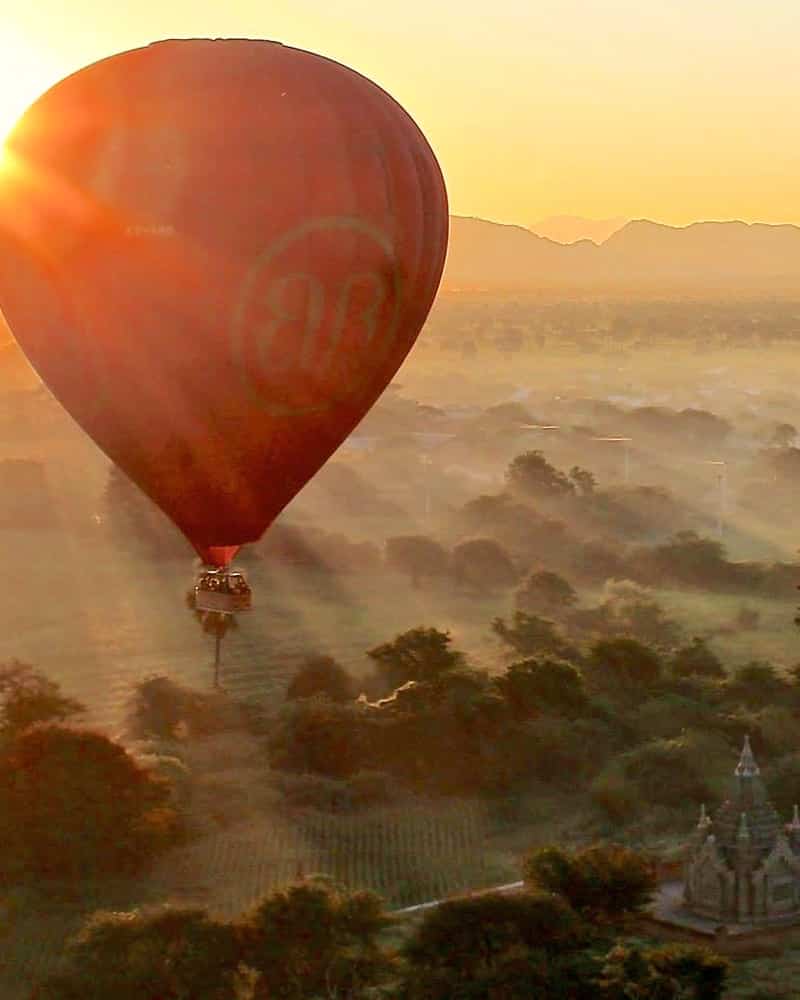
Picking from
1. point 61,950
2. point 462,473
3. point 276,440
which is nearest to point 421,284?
point 276,440

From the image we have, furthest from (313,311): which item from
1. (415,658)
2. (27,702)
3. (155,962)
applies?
(415,658)

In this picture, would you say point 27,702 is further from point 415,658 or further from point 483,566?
point 483,566

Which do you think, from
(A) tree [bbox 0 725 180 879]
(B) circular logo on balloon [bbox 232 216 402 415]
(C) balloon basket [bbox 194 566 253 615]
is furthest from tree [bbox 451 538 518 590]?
(C) balloon basket [bbox 194 566 253 615]

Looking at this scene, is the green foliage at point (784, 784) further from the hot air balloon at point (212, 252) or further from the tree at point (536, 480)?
the tree at point (536, 480)

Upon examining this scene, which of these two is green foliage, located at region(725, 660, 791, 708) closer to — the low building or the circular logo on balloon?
the low building

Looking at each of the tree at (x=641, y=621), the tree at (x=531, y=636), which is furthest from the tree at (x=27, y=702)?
the tree at (x=641, y=621)
